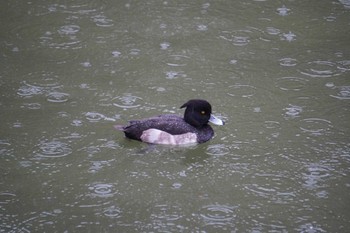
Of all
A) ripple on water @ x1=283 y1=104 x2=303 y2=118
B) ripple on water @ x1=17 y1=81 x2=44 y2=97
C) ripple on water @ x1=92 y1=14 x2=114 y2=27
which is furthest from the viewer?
ripple on water @ x1=92 y1=14 x2=114 y2=27

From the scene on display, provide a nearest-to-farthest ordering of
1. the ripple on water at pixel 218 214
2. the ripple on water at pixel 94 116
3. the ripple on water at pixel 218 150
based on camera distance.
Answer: the ripple on water at pixel 218 214 → the ripple on water at pixel 218 150 → the ripple on water at pixel 94 116

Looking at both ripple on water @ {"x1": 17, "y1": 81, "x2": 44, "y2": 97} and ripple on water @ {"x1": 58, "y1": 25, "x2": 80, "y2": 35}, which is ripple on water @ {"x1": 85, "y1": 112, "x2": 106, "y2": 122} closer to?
ripple on water @ {"x1": 17, "y1": 81, "x2": 44, "y2": 97}

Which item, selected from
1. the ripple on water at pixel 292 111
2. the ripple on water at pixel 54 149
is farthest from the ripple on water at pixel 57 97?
the ripple on water at pixel 292 111

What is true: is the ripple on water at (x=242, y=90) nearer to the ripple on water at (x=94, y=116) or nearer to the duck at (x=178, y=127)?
the duck at (x=178, y=127)

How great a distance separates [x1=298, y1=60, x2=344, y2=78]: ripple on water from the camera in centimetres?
959

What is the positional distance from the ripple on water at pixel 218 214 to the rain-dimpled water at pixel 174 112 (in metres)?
0.02

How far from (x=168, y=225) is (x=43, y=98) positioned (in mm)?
3285

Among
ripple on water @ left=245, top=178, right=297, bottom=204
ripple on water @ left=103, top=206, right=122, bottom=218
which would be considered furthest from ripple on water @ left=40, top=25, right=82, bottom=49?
ripple on water @ left=245, top=178, right=297, bottom=204

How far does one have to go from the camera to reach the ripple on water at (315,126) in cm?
826

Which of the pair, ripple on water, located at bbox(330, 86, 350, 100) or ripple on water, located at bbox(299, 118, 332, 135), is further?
ripple on water, located at bbox(330, 86, 350, 100)

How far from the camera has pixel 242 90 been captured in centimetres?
922

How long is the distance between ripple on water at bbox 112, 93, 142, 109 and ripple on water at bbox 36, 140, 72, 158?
1.18 m

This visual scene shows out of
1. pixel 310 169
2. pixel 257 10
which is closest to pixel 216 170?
pixel 310 169

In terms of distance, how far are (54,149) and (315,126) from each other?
3309 mm
